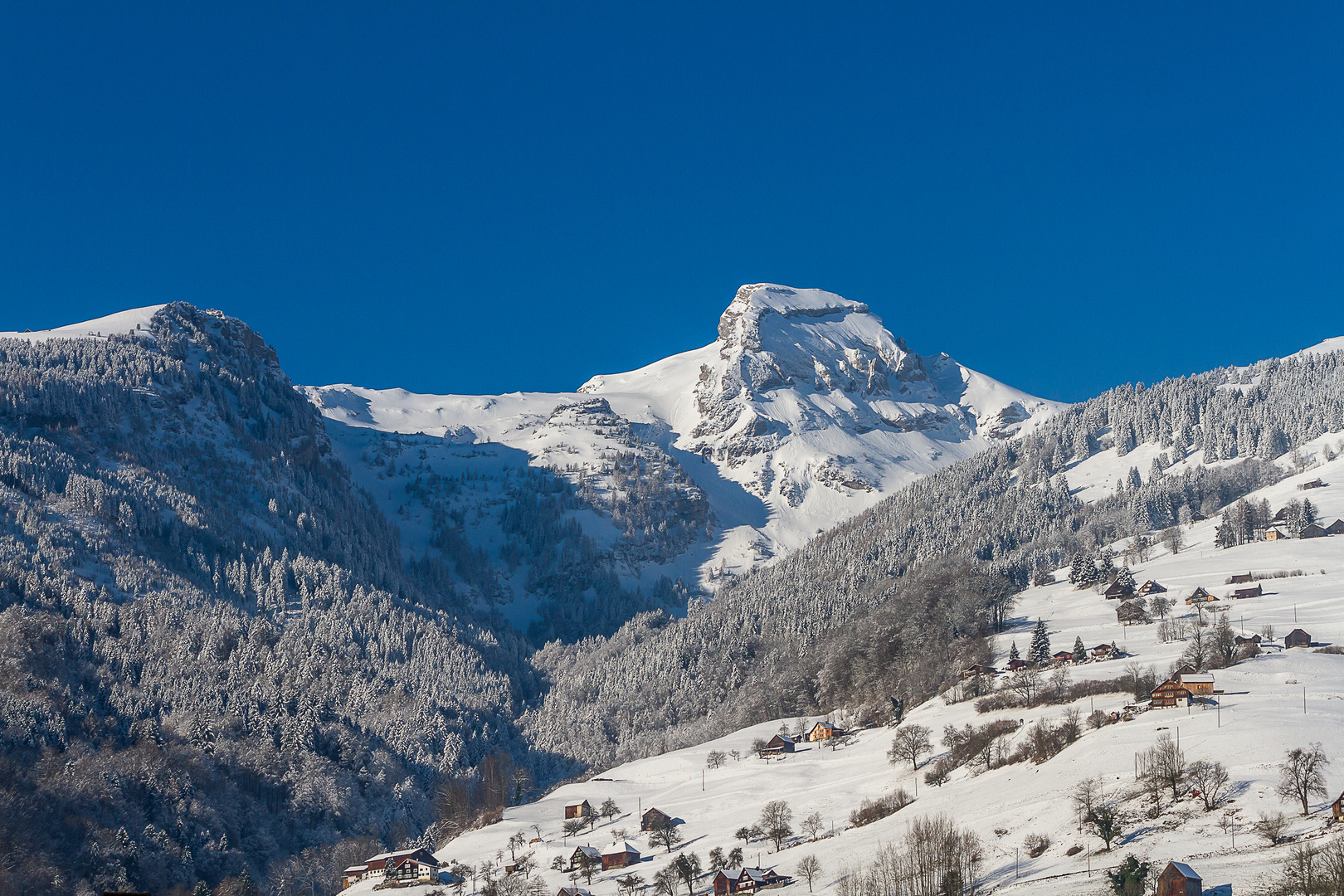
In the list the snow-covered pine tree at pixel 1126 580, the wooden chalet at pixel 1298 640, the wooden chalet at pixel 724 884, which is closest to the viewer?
the wooden chalet at pixel 724 884

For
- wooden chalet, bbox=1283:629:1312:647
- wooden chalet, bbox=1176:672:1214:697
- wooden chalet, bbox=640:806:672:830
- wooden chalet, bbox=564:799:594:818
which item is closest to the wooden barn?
wooden chalet, bbox=640:806:672:830

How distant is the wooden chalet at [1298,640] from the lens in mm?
139875

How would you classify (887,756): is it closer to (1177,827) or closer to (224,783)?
(1177,827)

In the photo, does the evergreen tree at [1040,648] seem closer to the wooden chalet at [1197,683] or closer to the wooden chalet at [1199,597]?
the wooden chalet at [1199,597]

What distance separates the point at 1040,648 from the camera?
15588cm

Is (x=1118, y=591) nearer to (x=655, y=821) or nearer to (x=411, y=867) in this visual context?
(x=655, y=821)

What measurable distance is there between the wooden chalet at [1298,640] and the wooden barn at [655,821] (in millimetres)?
69547

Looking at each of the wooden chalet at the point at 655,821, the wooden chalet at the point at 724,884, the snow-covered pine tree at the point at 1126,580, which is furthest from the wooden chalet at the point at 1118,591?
the wooden chalet at the point at 724,884

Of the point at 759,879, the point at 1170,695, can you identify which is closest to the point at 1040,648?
the point at 1170,695

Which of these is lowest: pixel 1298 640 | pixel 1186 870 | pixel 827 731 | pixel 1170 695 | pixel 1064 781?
pixel 1186 870

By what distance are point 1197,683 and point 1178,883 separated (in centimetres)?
5390

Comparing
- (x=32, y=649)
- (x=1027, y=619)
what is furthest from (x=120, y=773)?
(x=1027, y=619)

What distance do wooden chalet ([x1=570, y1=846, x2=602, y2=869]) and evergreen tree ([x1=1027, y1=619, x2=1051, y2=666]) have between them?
61133mm

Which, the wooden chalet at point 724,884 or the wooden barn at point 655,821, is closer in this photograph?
the wooden chalet at point 724,884
